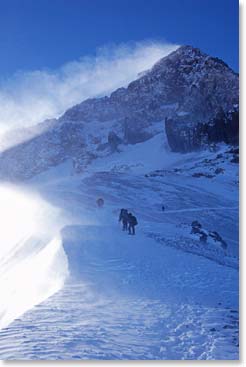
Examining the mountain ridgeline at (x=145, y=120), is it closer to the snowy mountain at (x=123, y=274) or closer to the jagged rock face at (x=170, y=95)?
the jagged rock face at (x=170, y=95)

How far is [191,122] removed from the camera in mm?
120625

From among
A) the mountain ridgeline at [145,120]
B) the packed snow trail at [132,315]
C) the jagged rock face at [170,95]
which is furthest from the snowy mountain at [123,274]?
the jagged rock face at [170,95]

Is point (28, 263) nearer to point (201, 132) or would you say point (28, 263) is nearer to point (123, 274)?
point (123, 274)

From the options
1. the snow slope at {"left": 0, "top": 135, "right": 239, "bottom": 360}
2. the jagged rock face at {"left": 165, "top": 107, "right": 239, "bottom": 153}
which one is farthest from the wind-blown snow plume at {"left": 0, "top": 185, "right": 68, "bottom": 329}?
the jagged rock face at {"left": 165, "top": 107, "right": 239, "bottom": 153}

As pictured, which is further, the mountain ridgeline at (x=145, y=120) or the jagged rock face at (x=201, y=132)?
the mountain ridgeline at (x=145, y=120)

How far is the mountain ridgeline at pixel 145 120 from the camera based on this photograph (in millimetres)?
114000

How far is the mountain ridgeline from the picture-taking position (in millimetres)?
114000

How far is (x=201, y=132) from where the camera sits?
4328 inches

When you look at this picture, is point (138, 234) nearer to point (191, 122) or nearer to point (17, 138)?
point (191, 122)

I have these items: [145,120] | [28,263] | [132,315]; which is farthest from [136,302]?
[145,120]

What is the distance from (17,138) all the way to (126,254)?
16362cm

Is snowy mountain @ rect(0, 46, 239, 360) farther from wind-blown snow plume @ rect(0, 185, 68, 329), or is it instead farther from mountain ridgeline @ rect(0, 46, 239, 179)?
mountain ridgeline @ rect(0, 46, 239, 179)

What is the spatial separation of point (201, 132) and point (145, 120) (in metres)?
45.2

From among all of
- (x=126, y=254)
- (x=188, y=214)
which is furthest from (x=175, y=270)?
(x=188, y=214)
